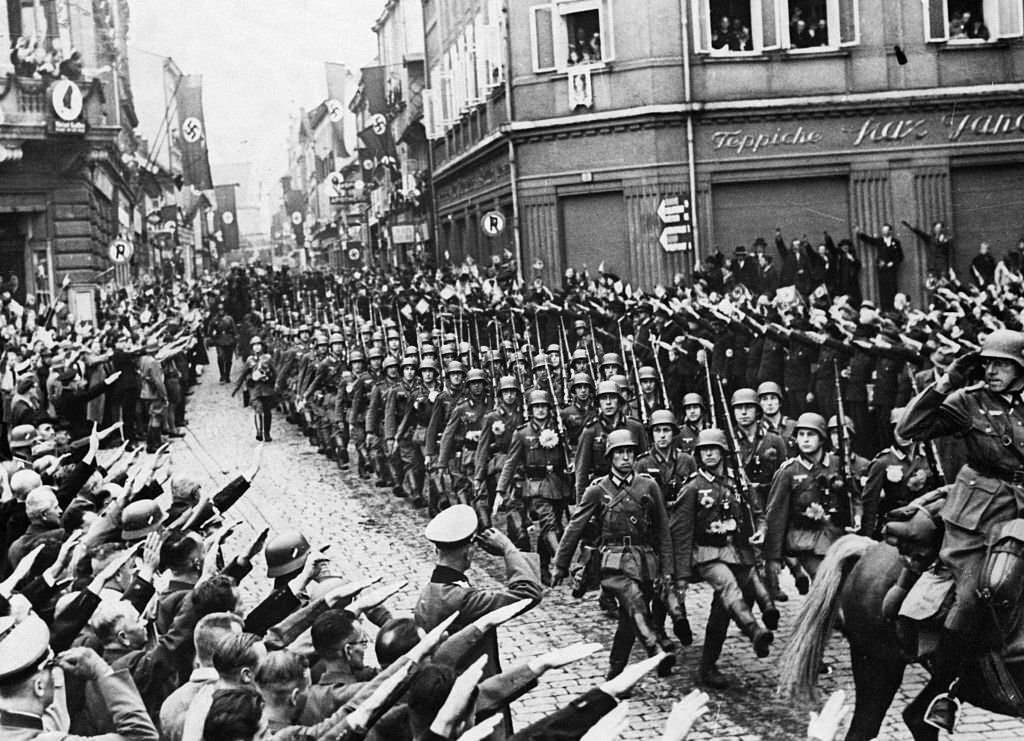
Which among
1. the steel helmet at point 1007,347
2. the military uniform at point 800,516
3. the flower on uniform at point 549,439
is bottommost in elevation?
the military uniform at point 800,516

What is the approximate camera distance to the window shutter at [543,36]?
97.5 ft

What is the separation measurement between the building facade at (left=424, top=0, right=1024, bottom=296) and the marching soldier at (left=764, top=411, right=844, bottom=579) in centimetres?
1828

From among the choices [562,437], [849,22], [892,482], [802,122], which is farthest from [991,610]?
[849,22]

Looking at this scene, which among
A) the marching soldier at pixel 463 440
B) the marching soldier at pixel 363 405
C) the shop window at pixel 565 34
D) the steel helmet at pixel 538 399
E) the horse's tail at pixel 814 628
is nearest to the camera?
the horse's tail at pixel 814 628

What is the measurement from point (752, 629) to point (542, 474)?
177 inches

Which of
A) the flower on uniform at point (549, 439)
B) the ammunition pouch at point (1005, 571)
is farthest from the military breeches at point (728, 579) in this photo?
the flower on uniform at point (549, 439)

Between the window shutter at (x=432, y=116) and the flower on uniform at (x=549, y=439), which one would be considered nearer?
the flower on uniform at (x=549, y=439)

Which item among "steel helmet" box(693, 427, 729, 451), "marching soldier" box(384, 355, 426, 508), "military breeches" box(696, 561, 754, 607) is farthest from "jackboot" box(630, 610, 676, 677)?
"marching soldier" box(384, 355, 426, 508)

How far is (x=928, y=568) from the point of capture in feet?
25.6

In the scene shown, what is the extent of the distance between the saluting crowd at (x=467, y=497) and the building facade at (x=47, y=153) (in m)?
7.74

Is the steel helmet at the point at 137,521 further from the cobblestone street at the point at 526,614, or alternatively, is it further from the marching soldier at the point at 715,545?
the marching soldier at the point at 715,545

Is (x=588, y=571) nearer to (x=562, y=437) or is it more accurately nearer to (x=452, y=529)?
(x=562, y=437)

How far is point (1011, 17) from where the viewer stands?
92.3ft

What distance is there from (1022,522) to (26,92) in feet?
92.3
